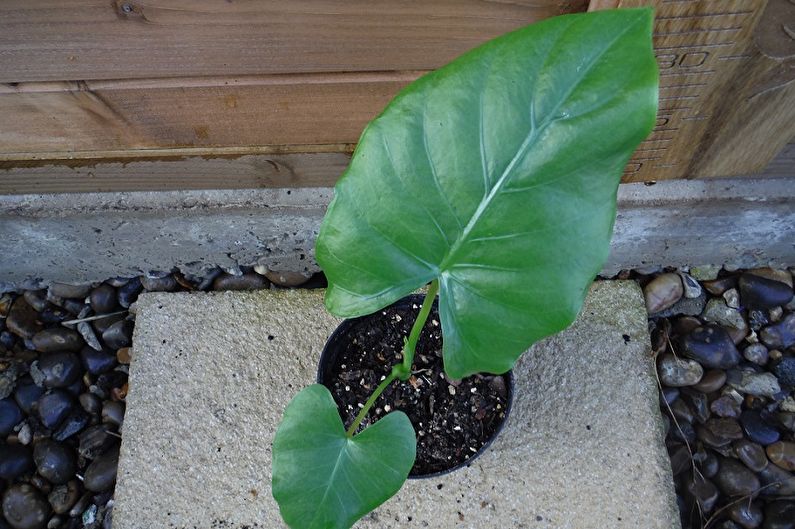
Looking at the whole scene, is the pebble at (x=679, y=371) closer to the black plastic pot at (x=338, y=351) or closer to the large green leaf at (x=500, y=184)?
the black plastic pot at (x=338, y=351)

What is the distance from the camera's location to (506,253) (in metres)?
0.62

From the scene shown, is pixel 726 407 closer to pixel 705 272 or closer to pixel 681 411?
pixel 681 411

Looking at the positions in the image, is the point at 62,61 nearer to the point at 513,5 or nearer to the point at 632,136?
the point at 513,5

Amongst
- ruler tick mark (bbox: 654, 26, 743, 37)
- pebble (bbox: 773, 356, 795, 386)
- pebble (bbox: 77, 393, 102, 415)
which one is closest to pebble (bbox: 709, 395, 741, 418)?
pebble (bbox: 773, 356, 795, 386)

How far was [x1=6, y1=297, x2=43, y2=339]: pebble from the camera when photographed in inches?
54.1

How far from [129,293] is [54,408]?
281 mm

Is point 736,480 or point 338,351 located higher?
point 338,351

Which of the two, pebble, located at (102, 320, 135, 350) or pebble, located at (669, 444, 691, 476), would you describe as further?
pebble, located at (102, 320, 135, 350)

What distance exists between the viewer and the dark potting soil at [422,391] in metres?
1.00

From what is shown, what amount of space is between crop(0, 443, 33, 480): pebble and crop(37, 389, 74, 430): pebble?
0.21 ft

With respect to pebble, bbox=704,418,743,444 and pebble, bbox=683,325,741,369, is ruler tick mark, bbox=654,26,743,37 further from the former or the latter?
pebble, bbox=704,418,743,444

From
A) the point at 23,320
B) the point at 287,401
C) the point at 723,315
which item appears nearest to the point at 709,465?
the point at 723,315

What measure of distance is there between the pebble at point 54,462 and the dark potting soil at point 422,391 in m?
0.64

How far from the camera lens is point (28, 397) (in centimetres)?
132
